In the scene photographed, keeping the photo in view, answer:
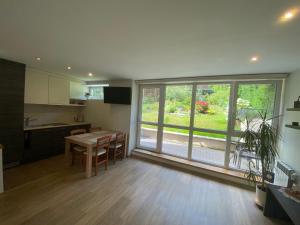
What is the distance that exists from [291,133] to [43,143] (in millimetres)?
5249

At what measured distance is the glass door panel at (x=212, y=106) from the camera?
3465 mm

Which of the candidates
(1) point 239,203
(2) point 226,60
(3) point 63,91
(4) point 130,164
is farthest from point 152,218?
(3) point 63,91

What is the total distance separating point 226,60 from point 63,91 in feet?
13.9

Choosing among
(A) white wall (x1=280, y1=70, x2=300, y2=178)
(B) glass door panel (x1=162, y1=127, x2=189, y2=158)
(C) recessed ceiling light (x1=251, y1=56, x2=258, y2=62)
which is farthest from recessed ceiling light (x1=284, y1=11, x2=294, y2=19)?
(B) glass door panel (x1=162, y1=127, x2=189, y2=158)

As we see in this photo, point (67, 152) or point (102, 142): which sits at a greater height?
point (102, 142)

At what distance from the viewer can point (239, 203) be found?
8.07 feet

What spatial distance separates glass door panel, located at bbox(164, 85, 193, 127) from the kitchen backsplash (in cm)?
320

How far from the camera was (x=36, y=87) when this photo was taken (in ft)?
11.8

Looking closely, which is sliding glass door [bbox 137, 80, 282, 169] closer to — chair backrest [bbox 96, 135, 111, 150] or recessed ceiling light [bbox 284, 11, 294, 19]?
chair backrest [bbox 96, 135, 111, 150]

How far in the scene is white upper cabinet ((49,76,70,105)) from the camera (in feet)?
13.0

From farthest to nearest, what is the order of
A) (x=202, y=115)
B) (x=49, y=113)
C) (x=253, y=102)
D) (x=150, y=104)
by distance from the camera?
(x=150, y=104), (x=49, y=113), (x=202, y=115), (x=253, y=102)

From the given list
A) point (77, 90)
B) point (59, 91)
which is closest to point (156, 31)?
point (59, 91)

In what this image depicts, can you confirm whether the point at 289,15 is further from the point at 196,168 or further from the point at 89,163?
the point at 89,163

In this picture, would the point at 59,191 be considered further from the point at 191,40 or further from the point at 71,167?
the point at 191,40
